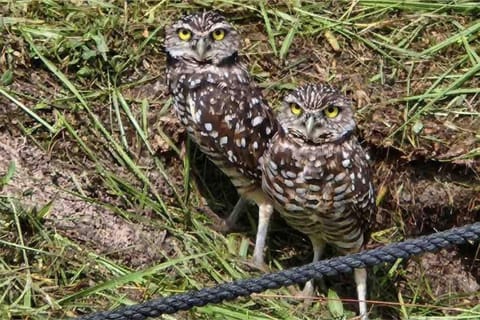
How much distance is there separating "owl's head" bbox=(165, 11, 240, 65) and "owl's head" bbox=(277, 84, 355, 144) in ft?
1.88

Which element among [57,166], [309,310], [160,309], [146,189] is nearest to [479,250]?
[309,310]

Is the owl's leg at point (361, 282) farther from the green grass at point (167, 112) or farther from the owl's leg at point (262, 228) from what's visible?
the owl's leg at point (262, 228)

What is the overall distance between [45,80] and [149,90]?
0.57 m

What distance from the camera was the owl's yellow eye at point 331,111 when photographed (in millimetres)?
5562

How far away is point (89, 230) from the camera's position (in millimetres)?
5867

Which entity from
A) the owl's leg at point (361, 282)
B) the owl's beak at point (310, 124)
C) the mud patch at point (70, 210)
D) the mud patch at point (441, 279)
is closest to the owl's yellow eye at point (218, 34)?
the owl's beak at point (310, 124)

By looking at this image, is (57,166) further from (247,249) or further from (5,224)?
(247,249)

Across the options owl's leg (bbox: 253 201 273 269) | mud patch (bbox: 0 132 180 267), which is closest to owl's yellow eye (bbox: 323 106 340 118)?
owl's leg (bbox: 253 201 273 269)

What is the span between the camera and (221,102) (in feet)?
19.4

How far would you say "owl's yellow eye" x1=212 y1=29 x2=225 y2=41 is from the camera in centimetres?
601

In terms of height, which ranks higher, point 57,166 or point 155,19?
point 155,19

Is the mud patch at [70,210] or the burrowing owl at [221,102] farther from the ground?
the burrowing owl at [221,102]

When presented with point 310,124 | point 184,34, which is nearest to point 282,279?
point 310,124

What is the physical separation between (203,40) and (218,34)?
9 cm
